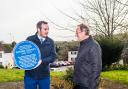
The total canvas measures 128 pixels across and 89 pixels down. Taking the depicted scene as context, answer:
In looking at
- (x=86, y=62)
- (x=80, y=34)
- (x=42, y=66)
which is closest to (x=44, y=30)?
(x=42, y=66)

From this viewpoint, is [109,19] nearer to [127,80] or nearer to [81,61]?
[127,80]

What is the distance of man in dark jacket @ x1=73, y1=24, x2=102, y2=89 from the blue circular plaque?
1340 millimetres

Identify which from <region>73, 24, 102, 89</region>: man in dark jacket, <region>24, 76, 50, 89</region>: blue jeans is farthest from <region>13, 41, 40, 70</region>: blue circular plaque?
<region>73, 24, 102, 89</region>: man in dark jacket

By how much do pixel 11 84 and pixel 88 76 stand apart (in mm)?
7936

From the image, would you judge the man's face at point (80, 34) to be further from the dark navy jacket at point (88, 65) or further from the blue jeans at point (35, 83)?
the blue jeans at point (35, 83)

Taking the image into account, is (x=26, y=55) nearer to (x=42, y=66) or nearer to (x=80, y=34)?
(x=42, y=66)

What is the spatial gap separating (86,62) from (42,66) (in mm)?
1459

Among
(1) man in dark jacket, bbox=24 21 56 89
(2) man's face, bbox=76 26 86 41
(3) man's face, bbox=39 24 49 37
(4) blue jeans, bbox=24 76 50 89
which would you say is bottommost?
(4) blue jeans, bbox=24 76 50 89

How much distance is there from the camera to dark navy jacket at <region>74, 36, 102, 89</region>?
7492 millimetres

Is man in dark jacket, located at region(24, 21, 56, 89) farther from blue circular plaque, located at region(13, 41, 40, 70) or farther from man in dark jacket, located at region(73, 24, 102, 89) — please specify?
man in dark jacket, located at region(73, 24, 102, 89)

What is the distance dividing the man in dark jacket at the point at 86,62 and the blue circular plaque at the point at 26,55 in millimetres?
1340

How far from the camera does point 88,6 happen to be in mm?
32906

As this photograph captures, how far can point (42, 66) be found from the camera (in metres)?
8.73

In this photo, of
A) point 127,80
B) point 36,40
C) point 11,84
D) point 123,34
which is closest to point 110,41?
point 123,34
